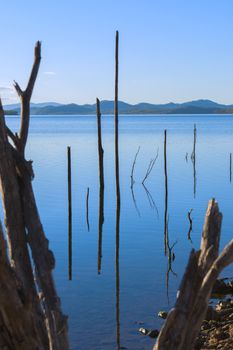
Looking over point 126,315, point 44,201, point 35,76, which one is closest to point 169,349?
point 35,76

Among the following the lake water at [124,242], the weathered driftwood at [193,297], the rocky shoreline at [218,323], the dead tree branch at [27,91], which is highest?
the dead tree branch at [27,91]

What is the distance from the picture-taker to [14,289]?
3715 mm

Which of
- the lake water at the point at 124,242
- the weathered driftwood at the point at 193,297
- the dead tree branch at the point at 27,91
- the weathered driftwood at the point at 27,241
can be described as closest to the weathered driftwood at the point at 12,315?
the weathered driftwood at the point at 27,241

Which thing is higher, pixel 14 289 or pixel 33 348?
pixel 14 289

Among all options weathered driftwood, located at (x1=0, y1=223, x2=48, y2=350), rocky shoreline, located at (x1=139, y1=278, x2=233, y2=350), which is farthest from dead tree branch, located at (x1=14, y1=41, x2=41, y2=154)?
rocky shoreline, located at (x1=139, y1=278, x2=233, y2=350)

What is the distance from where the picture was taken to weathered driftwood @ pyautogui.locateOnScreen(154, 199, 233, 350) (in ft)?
13.2

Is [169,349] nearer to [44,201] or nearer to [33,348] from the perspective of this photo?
[33,348]

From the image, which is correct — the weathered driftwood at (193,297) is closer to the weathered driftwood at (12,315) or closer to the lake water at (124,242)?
the weathered driftwood at (12,315)

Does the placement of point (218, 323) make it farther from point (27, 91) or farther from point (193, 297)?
point (27, 91)

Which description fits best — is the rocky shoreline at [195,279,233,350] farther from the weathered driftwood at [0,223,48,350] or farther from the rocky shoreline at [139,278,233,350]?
the weathered driftwood at [0,223,48,350]

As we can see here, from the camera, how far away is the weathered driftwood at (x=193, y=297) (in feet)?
13.2

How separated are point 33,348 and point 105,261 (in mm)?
10939

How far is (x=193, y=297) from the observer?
4066 millimetres

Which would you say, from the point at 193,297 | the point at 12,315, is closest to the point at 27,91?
the point at 12,315
